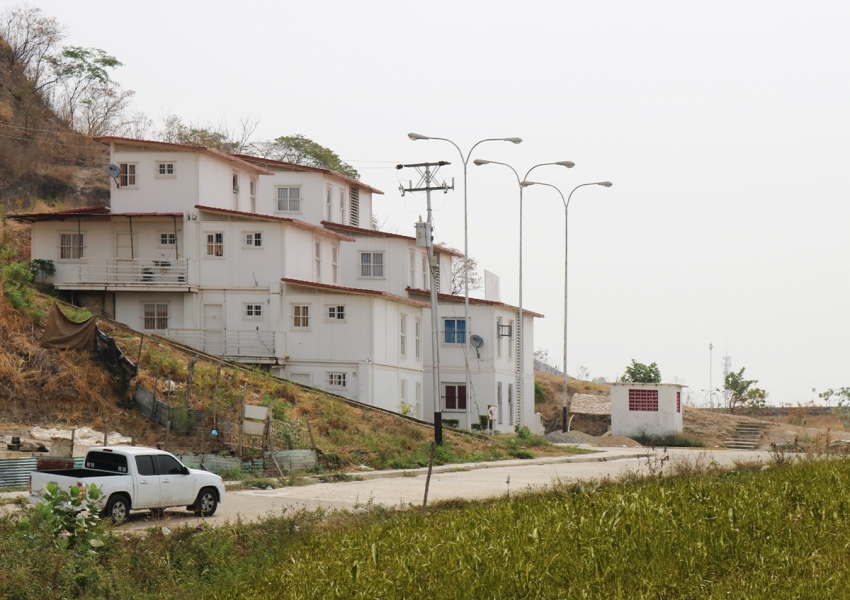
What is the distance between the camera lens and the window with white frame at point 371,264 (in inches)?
2376

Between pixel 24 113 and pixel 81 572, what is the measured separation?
66699 mm

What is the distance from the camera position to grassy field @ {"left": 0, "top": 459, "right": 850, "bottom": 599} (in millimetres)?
9516

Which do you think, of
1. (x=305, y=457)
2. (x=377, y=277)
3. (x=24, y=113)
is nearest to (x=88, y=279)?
(x=377, y=277)

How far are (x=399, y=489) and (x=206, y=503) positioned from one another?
6203mm

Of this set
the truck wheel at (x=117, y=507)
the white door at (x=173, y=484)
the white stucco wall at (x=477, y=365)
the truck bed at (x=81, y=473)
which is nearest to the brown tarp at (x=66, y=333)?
the white door at (x=173, y=484)

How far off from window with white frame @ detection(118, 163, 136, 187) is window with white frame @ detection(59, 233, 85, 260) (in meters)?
3.26

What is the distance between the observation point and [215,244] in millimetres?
50281

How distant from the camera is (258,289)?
49.4 metres

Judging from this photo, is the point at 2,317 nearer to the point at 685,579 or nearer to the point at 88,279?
the point at 88,279

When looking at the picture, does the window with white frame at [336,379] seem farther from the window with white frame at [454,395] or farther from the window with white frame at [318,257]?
the window with white frame at [454,395]

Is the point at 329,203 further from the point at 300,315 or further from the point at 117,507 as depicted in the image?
the point at 117,507

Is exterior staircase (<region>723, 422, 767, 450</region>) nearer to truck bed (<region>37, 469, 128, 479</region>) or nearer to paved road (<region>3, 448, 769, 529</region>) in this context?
paved road (<region>3, 448, 769, 529</region>)

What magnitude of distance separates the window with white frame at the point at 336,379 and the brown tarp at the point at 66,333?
12829 millimetres

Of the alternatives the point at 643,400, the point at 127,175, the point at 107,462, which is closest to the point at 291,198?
the point at 127,175
